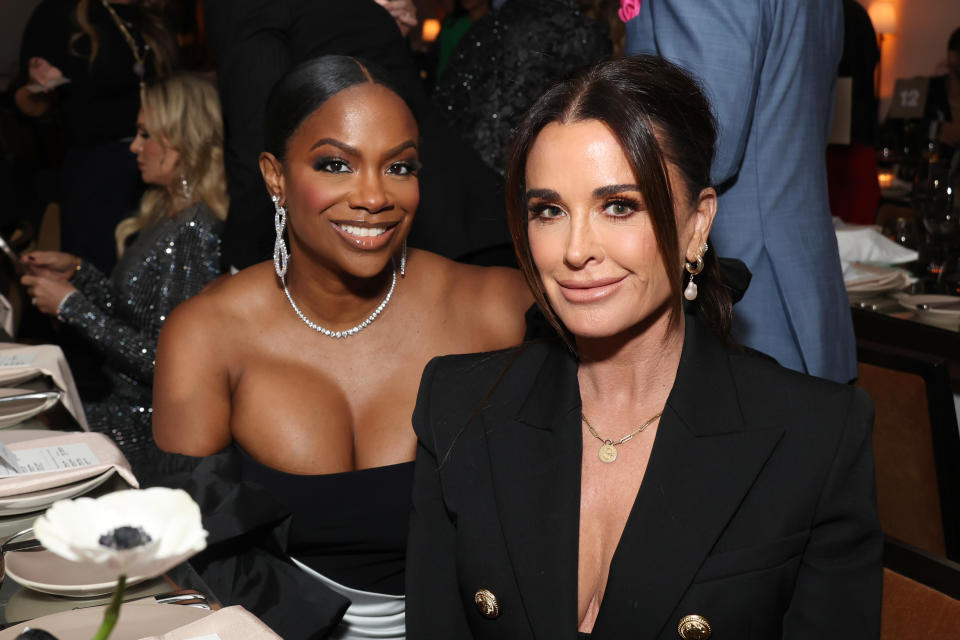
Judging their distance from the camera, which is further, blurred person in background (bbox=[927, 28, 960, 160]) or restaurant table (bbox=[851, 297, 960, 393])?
blurred person in background (bbox=[927, 28, 960, 160])

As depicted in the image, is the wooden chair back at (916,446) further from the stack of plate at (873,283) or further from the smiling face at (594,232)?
the smiling face at (594,232)

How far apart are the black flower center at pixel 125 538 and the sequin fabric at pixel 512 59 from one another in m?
2.09

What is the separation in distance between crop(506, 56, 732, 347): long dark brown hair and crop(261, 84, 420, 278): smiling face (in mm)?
353

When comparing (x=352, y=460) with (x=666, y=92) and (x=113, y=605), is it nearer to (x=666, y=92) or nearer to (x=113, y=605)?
(x=666, y=92)

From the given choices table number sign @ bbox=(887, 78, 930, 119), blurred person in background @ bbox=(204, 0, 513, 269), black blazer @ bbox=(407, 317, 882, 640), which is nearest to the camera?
black blazer @ bbox=(407, 317, 882, 640)

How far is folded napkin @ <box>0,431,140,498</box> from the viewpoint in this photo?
4.85 ft

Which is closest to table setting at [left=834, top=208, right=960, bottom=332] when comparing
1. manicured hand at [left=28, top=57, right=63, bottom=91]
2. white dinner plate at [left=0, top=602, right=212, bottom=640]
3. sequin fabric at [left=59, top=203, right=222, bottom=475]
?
sequin fabric at [left=59, top=203, right=222, bottom=475]

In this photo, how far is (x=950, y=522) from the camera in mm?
2125

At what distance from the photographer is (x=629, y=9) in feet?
6.61

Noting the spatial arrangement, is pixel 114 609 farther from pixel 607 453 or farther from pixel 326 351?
pixel 326 351

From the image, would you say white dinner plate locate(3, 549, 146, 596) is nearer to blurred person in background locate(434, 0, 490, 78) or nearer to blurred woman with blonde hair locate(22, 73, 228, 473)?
blurred woman with blonde hair locate(22, 73, 228, 473)

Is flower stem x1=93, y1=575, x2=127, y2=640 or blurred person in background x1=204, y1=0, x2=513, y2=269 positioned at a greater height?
blurred person in background x1=204, y1=0, x2=513, y2=269

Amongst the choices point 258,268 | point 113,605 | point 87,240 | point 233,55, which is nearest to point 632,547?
point 113,605

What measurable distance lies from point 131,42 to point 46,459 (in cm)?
255
